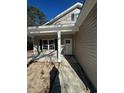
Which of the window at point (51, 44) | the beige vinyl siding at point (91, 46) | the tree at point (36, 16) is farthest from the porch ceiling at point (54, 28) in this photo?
the tree at point (36, 16)

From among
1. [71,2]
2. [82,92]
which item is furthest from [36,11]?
[82,92]

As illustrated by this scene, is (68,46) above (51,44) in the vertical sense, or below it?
below

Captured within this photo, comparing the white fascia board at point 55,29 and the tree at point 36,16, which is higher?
the tree at point 36,16

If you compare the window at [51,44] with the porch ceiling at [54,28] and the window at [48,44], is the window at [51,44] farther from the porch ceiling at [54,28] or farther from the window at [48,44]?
the porch ceiling at [54,28]

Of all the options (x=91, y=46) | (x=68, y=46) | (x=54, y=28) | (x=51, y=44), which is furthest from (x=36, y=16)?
(x=91, y=46)

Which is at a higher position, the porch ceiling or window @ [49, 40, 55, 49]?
the porch ceiling

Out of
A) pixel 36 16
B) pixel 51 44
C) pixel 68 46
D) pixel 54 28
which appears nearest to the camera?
pixel 54 28

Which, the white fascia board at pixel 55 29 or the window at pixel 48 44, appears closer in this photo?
the white fascia board at pixel 55 29

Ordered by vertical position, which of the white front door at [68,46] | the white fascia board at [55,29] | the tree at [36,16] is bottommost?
the white front door at [68,46]

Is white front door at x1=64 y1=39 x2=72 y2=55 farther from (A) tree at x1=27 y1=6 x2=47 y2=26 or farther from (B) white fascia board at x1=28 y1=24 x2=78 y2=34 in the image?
(A) tree at x1=27 y1=6 x2=47 y2=26

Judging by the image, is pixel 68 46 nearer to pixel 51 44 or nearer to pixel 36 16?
pixel 51 44

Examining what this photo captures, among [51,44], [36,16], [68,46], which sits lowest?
[68,46]

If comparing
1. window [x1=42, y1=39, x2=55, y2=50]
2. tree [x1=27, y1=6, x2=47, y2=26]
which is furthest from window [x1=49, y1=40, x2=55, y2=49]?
tree [x1=27, y1=6, x2=47, y2=26]
